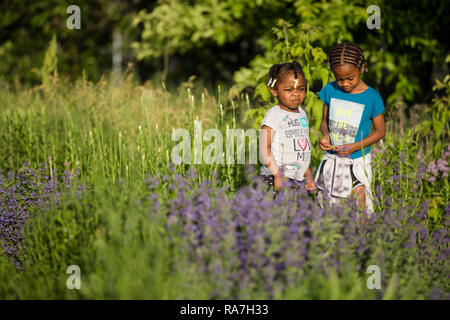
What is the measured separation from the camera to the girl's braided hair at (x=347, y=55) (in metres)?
3.06

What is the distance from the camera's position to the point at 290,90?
312 cm

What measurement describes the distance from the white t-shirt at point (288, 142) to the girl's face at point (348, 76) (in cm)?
40

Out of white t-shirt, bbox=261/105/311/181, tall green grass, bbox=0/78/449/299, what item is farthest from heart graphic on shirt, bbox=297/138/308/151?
tall green grass, bbox=0/78/449/299

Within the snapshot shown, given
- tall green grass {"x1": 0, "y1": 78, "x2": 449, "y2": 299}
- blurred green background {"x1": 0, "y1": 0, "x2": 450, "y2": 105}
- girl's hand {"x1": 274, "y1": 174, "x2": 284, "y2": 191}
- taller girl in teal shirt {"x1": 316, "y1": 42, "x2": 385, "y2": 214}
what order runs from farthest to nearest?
blurred green background {"x1": 0, "y1": 0, "x2": 450, "y2": 105}
taller girl in teal shirt {"x1": 316, "y1": 42, "x2": 385, "y2": 214}
girl's hand {"x1": 274, "y1": 174, "x2": 284, "y2": 191}
tall green grass {"x1": 0, "y1": 78, "x2": 449, "y2": 299}

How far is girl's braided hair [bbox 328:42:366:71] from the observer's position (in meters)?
3.06

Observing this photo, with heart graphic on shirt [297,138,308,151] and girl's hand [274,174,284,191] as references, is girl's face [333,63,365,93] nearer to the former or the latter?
heart graphic on shirt [297,138,308,151]

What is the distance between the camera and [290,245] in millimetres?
2592

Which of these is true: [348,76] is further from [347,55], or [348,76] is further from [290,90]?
[290,90]

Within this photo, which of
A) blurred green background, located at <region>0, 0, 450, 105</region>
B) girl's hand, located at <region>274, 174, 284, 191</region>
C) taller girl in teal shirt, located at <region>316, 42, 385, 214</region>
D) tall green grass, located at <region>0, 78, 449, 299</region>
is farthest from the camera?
blurred green background, located at <region>0, 0, 450, 105</region>

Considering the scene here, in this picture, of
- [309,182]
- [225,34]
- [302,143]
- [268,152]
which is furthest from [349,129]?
[225,34]

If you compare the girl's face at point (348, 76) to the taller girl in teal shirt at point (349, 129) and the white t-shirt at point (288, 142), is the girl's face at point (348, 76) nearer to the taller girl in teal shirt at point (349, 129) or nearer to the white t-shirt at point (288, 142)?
the taller girl in teal shirt at point (349, 129)

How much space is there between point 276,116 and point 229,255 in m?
1.08
